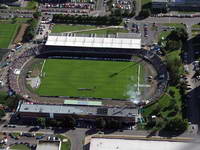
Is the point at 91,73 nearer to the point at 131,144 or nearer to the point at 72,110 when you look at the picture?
the point at 72,110

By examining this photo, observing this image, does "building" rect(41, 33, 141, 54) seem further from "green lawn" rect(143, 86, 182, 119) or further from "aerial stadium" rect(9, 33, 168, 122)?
"green lawn" rect(143, 86, 182, 119)

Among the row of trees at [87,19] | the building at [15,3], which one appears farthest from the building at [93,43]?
the building at [15,3]

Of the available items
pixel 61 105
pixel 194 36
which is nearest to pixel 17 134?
pixel 61 105

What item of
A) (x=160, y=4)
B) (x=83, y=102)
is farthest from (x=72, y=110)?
(x=160, y=4)

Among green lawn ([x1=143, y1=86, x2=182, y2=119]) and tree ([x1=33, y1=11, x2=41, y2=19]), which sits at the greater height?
tree ([x1=33, y1=11, x2=41, y2=19])

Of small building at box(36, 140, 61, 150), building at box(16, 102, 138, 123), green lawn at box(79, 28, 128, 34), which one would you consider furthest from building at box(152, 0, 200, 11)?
small building at box(36, 140, 61, 150)
